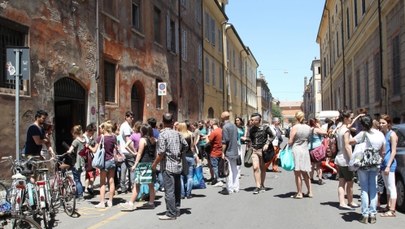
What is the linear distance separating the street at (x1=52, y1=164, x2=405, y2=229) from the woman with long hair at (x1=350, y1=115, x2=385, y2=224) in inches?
7.7

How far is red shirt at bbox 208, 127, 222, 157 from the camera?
37.6 feet

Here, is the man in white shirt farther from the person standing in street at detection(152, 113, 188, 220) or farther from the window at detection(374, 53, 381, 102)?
the window at detection(374, 53, 381, 102)

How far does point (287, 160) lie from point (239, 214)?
2132 mm

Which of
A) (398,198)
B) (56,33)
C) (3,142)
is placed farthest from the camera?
(56,33)

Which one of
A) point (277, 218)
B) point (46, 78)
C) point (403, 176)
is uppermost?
point (46, 78)

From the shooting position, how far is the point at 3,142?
34.3ft

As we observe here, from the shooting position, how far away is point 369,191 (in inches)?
281

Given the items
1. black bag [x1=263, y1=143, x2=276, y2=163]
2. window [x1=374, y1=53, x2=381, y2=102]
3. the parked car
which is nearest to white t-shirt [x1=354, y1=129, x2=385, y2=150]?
the parked car

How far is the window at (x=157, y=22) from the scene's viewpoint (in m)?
21.4

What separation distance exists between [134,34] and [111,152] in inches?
401

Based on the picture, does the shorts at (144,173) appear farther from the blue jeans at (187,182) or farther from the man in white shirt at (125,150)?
the man in white shirt at (125,150)

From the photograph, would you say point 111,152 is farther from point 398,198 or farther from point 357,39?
point 357,39

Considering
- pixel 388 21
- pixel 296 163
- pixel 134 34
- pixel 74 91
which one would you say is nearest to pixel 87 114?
pixel 74 91

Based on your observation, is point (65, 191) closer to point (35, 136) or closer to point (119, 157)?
point (35, 136)
